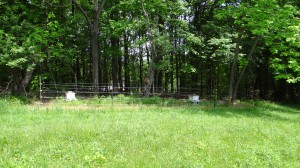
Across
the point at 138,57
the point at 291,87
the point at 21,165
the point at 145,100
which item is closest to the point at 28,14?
the point at 145,100

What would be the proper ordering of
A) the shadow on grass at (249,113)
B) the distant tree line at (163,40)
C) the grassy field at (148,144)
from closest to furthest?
the grassy field at (148,144) → the shadow on grass at (249,113) → the distant tree line at (163,40)

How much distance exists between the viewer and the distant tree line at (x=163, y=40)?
606 inches

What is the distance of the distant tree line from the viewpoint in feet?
50.5

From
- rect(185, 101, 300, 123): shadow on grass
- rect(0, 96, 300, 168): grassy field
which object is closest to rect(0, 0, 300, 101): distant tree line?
rect(185, 101, 300, 123): shadow on grass

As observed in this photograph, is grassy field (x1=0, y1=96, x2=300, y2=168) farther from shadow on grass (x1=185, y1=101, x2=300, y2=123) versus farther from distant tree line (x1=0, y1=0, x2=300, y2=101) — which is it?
distant tree line (x1=0, y1=0, x2=300, y2=101)

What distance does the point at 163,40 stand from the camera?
18.0m

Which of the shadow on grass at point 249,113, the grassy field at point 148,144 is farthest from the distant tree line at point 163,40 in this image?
the grassy field at point 148,144

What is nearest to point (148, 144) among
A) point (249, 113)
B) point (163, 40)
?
point (249, 113)

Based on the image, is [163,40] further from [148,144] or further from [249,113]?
[148,144]

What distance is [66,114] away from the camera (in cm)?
1159

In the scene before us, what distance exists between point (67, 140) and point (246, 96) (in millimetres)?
22371

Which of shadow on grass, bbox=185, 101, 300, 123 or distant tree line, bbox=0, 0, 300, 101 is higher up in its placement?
distant tree line, bbox=0, 0, 300, 101

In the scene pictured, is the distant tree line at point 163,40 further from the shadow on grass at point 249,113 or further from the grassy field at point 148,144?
the grassy field at point 148,144

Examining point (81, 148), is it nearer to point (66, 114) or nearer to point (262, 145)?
point (262, 145)
